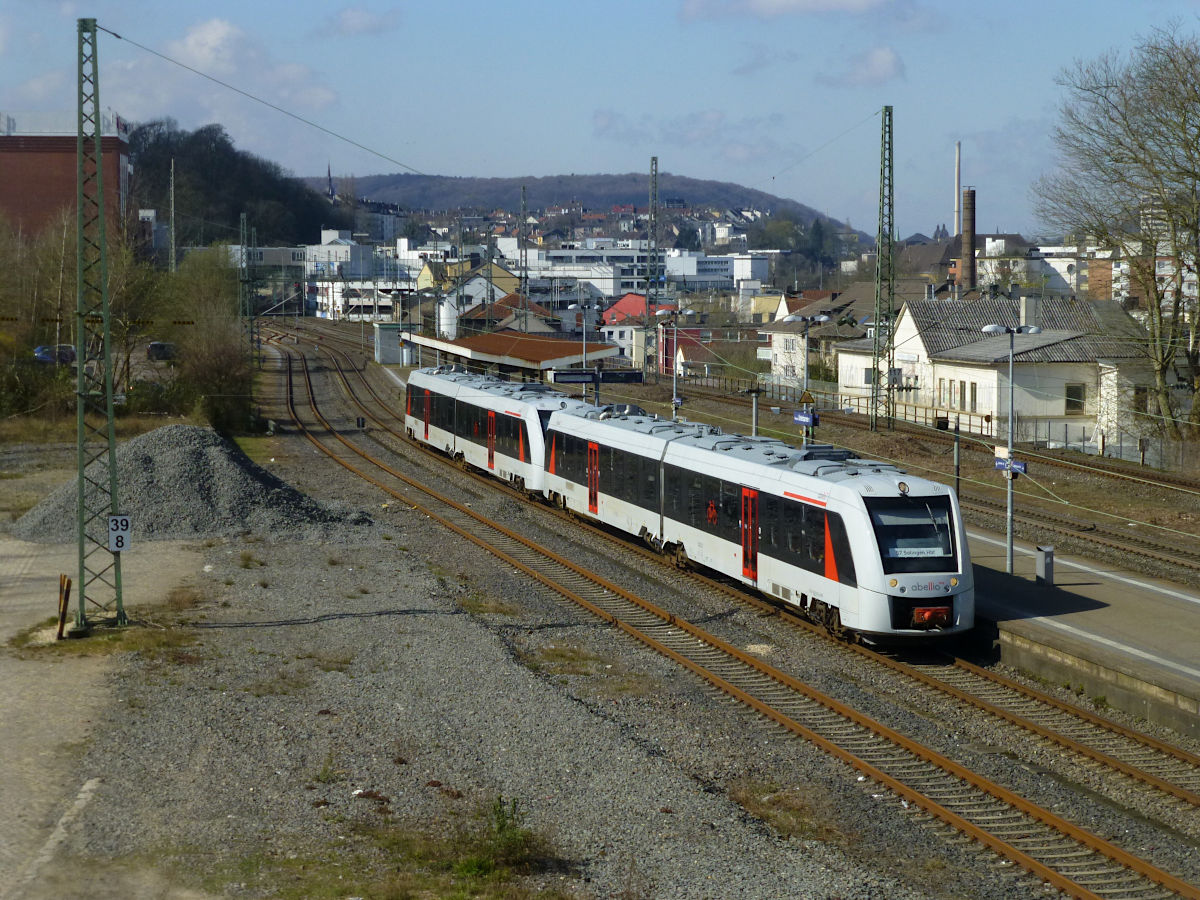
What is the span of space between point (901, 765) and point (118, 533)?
36.4 feet

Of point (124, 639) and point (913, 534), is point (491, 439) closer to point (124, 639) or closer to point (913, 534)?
point (124, 639)

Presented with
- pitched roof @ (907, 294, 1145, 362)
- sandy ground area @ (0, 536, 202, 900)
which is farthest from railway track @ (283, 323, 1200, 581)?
sandy ground area @ (0, 536, 202, 900)

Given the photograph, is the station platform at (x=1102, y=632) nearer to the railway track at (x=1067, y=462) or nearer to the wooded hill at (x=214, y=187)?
the railway track at (x=1067, y=462)

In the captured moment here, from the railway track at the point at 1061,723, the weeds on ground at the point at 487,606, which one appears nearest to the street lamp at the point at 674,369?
the weeds on ground at the point at 487,606

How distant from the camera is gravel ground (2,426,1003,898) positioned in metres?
9.62

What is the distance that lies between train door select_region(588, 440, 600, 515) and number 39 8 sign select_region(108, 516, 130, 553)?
33.8 feet

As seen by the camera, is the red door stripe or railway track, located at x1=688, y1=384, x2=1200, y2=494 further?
railway track, located at x1=688, y1=384, x2=1200, y2=494

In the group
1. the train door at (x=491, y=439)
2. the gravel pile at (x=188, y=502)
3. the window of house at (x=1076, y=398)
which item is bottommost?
the gravel pile at (x=188, y=502)

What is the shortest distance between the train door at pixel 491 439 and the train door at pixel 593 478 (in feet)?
22.9

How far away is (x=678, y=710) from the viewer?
14.0 m

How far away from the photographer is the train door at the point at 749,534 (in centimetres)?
1862

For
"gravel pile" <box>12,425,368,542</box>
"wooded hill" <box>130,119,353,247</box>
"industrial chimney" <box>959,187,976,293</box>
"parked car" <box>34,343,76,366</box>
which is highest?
"wooded hill" <box>130,119,353,247</box>

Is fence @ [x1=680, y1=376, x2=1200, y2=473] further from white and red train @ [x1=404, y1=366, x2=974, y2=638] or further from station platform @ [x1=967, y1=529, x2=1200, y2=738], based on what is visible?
station platform @ [x1=967, y1=529, x2=1200, y2=738]

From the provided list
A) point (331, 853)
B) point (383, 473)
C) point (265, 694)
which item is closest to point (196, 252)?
point (383, 473)
